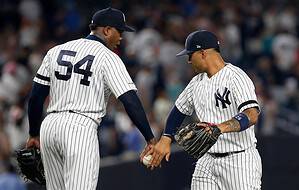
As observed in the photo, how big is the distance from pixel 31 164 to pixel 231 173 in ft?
5.37

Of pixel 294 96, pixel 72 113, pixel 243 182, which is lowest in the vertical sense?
pixel 294 96

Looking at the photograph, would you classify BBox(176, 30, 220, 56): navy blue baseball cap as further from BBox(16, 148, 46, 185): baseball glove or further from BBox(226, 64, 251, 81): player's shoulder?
BBox(16, 148, 46, 185): baseball glove

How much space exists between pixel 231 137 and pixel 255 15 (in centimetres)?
1083

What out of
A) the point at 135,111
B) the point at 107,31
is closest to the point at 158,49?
the point at 107,31

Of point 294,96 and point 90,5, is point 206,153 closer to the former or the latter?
point 294,96

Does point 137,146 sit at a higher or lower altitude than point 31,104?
lower

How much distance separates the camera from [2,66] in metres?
15.4

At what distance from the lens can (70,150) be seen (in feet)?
27.2

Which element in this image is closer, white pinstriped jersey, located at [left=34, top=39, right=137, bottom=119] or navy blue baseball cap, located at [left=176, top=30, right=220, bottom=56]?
white pinstriped jersey, located at [left=34, top=39, right=137, bottom=119]

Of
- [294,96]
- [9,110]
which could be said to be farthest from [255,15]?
[9,110]

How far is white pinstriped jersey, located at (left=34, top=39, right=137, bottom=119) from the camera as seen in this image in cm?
833

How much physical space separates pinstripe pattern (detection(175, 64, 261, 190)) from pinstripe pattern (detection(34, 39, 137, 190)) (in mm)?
645

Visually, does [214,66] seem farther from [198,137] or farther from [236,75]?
[198,137]

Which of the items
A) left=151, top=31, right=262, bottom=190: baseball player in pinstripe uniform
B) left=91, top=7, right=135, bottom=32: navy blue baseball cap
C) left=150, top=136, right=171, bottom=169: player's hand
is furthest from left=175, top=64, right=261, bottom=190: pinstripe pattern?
left=91, top=7, right=135, bottom=32: navy blue baseball cap
